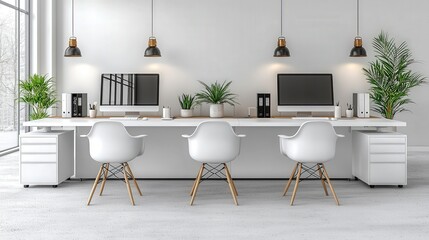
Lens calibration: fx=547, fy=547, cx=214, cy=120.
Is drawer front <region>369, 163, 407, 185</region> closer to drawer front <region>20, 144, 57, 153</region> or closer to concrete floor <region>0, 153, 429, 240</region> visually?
concrete floor <region>0, 153, 429, 240</region>

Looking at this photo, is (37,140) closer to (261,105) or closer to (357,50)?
(261,105)

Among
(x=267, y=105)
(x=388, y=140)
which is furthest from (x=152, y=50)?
(x=388, y=140)

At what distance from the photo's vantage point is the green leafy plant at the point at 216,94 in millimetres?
6762

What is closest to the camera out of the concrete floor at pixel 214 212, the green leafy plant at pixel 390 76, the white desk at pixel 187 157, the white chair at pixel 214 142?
the concrete floor at pixel 214 212

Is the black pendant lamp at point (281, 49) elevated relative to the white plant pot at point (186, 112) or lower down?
elevated

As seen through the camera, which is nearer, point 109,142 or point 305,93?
point 109,142

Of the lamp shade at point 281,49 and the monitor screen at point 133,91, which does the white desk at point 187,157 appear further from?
the lamp shade at point 281,49

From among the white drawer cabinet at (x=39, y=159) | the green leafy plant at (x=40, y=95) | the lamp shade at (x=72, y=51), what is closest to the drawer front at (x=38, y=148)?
the white drawer cabinet at (x=39, y=159)

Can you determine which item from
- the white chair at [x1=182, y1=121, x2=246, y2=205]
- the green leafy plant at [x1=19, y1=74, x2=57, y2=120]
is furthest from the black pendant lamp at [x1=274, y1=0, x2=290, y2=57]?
the green leafy plant at [x1=19, y1=74, x2=57, y2=120]

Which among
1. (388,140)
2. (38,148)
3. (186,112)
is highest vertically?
(186,112)

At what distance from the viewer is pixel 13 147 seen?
907 centimetres

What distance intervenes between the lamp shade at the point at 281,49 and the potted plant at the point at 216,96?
0.78 metres

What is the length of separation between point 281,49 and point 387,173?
194cm

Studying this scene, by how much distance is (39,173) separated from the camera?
5.73 m
